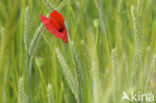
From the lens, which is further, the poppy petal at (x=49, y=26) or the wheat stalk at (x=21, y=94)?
the poppy petal at (x=49, y=26)

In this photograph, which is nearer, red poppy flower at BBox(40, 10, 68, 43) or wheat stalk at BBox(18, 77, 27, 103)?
wheat stalk at BBox(18, 77, 27, 103)

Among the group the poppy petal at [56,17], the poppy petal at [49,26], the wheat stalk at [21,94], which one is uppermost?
the poppy petal at [56,17]

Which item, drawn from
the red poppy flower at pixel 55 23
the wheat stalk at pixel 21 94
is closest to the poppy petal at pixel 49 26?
the red poppy flower at pixel 55 23

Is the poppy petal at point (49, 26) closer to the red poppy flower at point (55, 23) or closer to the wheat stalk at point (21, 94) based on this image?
the red poppy flower at point (55, 23)

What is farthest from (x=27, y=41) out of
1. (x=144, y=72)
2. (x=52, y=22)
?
(x=144, y=72)

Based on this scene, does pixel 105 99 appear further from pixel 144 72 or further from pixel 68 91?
pixel 68 91

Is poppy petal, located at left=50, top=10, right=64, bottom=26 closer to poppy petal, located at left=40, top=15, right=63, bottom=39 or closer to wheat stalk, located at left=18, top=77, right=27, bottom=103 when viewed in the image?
poppy petal, located at left=40, top=15, right=63, bottom=39

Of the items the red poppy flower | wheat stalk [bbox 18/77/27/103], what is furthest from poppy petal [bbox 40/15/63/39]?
wheat stalk [bbox 18/77/27/103]
